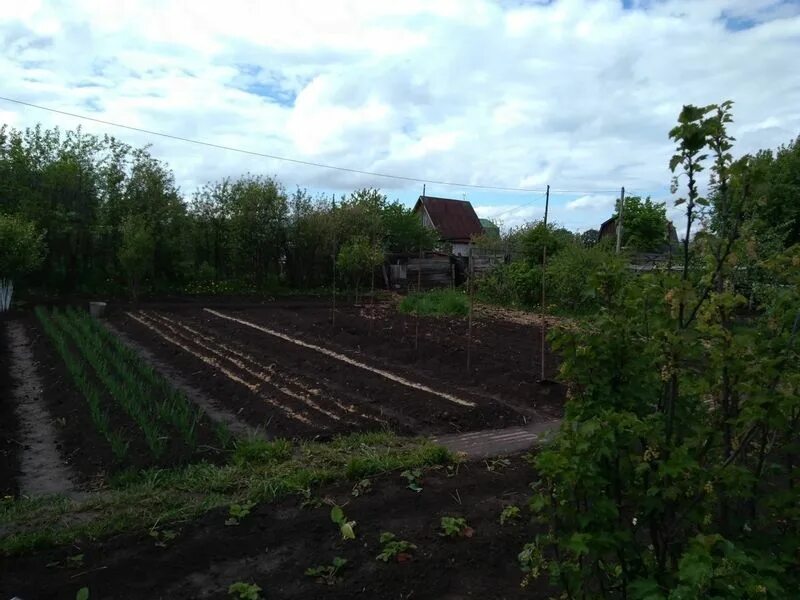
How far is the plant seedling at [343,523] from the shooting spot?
3.78 meters

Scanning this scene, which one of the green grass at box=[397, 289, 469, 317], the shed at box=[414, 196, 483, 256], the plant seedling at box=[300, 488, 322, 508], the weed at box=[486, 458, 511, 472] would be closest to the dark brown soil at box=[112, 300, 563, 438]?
the green grass at box=[397, 289, 469, 317]

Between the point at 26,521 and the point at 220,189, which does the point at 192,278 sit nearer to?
the point at 220,189

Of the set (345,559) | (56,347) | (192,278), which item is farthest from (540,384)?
(192,278)

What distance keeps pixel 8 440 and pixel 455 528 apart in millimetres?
4802

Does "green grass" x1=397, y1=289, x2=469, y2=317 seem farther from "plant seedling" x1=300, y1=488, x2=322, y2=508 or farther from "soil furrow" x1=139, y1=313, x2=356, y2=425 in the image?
"plant seedling" x1=300, y1=488, x2=322, y2=508

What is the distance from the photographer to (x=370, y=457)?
5156mm

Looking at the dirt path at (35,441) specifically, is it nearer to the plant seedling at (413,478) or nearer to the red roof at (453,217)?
the plant seedling at (413,478)

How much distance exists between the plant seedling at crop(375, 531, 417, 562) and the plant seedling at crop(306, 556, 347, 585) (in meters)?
0.24

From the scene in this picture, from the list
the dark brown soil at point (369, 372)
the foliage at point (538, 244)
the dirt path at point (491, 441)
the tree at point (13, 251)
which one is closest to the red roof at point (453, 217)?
the foliage at point (538, 244)

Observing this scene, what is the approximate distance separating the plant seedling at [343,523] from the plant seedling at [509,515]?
3.29 ft

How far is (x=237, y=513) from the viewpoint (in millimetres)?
4105

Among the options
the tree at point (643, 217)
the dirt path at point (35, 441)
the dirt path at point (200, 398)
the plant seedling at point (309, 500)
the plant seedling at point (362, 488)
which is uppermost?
the tree at point (643, 217)

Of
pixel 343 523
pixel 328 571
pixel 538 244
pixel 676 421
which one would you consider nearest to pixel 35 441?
pixel 343 523

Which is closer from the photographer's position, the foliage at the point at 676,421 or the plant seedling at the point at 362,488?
the foliage at the point at 676,421
